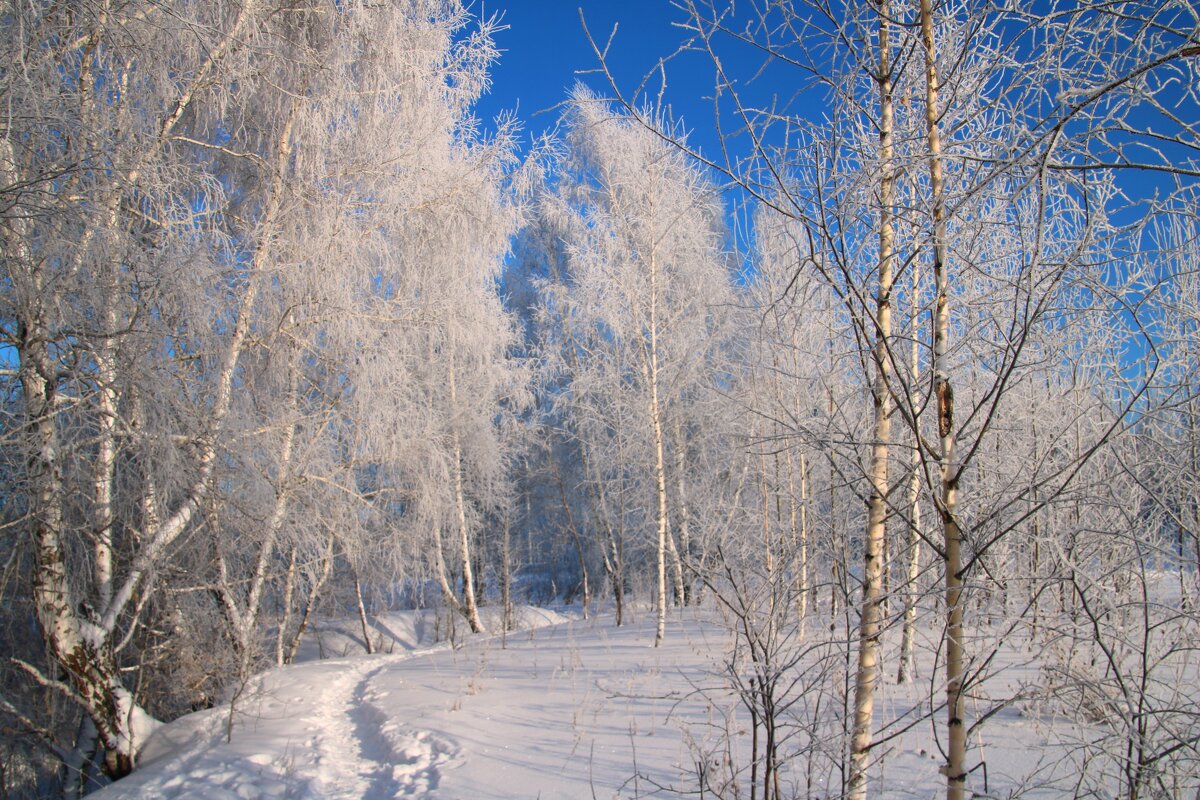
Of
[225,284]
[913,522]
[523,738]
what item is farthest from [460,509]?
[913,522]

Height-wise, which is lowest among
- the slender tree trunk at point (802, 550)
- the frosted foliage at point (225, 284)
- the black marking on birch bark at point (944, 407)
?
the slender tree trunk at point (802, 550)

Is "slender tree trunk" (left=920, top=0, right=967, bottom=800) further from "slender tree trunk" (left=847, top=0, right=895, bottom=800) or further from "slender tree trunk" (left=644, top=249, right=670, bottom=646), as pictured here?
"slender tree trunk" (left=644, top=249, right=670, bottom=646)

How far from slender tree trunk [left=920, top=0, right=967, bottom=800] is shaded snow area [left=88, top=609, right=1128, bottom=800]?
Result: 20.2 inches

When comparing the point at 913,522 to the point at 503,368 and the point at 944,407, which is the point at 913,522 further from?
the point at 503,368

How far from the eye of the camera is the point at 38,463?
4023 millimetres

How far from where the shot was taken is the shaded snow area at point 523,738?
132 inches

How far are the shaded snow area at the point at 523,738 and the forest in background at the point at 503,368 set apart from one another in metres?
0.33

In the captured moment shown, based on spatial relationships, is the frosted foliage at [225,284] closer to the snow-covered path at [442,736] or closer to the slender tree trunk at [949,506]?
the snow-covered path at [442,736]

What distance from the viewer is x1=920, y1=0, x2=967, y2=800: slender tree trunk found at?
4.67 ft

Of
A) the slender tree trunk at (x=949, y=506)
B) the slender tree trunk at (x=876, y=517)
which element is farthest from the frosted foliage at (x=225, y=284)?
the slender tree trunk at (x=949, y=506)

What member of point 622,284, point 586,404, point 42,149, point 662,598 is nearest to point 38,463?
point 42,149

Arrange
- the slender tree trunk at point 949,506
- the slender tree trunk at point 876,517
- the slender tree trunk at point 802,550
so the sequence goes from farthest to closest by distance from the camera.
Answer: the slender tree trunk at point 802,550 < the slender tree trunk at point 876,517 < the slender tree trunk at point 949,506

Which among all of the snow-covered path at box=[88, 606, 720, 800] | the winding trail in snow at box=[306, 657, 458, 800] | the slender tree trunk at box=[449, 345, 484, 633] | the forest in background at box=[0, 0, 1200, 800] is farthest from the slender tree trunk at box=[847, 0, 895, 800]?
the slender tree trunk at box=[449, 345, 484, 633]

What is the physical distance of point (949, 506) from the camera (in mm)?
1464
